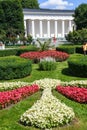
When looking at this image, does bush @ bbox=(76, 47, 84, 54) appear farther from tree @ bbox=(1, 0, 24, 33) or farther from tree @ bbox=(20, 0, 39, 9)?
tree @ bbox=(20, 0, 39, 9)

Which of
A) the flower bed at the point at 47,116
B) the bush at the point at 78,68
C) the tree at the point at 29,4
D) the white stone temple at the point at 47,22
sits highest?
the tree at the point at 29,4

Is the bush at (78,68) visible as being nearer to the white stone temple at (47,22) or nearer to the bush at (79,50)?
the bush at (79,50)

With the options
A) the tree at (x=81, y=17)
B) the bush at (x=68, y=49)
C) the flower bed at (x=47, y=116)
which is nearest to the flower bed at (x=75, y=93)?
the flower bed at (x=47, y=116)

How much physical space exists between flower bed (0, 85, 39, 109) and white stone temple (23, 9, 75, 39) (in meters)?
64.9

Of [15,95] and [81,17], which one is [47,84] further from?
[81,17]

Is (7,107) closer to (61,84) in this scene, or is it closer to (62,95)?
(62,95)

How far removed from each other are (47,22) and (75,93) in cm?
7250

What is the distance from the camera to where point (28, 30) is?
83812mm

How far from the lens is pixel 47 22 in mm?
83375

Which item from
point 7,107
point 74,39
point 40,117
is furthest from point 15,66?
point 74,39

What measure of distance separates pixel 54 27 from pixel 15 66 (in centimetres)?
6932

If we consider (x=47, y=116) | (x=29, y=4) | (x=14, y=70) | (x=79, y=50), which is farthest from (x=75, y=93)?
(x=29, y=4)

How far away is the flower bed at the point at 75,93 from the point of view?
11.7m

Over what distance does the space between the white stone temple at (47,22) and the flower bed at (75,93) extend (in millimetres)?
65065
